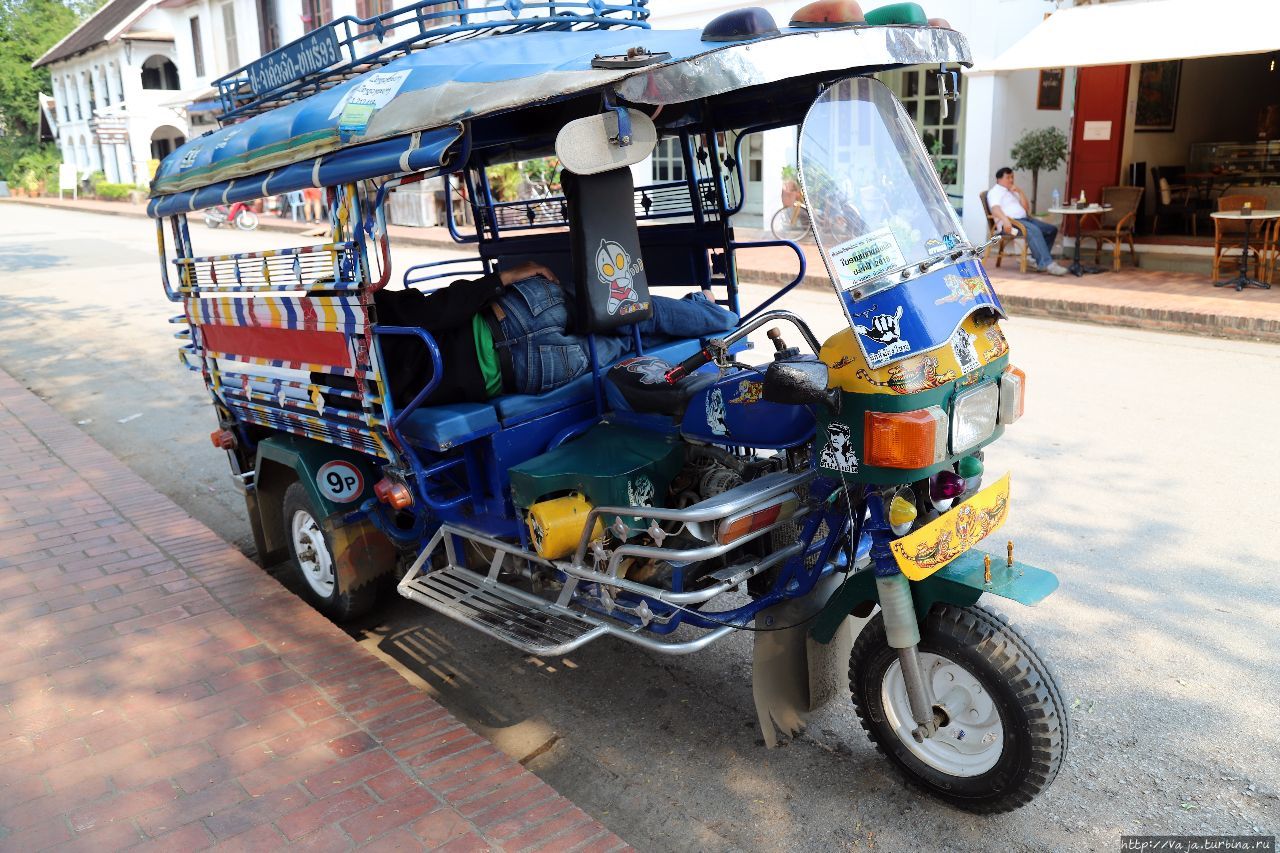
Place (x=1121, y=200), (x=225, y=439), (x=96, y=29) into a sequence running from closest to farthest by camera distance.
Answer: (x=225, y=439), (x=1121, y=200), (x=96, y=29)

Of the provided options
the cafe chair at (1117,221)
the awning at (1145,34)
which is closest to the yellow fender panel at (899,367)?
Result: the awning at (1145,34)

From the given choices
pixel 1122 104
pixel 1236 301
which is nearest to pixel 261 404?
pixel 1236 301

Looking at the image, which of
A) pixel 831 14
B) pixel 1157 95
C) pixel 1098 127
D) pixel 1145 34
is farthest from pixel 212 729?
pixel 1157 95

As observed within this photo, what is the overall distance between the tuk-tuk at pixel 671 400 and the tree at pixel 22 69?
2174 inches

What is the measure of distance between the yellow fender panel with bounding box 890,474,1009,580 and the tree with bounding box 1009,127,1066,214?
39.8 feet

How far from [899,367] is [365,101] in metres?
2.15

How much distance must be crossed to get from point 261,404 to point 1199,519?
474cm

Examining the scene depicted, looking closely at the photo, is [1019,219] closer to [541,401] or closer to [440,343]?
[541,401]

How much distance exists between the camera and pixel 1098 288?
38.1 ft

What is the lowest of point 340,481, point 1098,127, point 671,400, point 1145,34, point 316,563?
point 316,563

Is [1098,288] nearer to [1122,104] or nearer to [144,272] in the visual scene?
[1122,104]

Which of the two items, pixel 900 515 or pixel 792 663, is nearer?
pixel 900 515

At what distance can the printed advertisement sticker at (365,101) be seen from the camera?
3.43 m

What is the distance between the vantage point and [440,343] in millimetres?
3855
